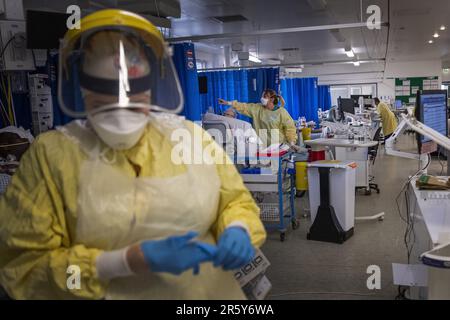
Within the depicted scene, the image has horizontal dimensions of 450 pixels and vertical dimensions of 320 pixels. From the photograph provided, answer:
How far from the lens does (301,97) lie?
12281 millimetres

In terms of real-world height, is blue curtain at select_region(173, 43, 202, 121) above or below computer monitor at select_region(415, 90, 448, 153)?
above

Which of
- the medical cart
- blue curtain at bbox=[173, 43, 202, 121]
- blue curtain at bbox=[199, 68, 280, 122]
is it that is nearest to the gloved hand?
the medical cart

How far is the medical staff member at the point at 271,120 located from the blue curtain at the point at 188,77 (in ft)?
5.47

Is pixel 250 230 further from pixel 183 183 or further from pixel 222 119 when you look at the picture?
pixel 222 119

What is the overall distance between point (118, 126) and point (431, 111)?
2152 mm

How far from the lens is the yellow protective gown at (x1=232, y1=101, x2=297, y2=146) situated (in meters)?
6.05

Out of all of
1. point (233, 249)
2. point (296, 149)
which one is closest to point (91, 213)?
point (233, 249)

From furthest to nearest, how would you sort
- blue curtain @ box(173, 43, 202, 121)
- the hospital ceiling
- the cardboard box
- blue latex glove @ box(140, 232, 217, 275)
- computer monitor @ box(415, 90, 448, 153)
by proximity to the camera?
the hospital ceiling
blue curtain @ box(173, 43, 202, 121)
computer monitor @ box(415, 90, 448, 153)
the cardboard box
blue latex glove @ box(140, 232, 217, 275)

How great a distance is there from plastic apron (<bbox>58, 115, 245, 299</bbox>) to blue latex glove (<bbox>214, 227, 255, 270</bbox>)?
0.10 meters

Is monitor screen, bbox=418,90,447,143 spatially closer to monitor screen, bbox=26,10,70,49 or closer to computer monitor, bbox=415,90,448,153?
computer monitor, bbox=415,90,448,153

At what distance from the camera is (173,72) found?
134 cm

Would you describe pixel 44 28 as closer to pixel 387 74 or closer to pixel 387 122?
pixel 387 122

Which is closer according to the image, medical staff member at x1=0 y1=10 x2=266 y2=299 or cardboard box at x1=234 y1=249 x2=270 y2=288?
medical staff member at x1=0 y1=10 x2=266 y2=299

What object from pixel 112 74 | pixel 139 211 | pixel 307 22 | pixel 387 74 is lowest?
pixel 139 211
